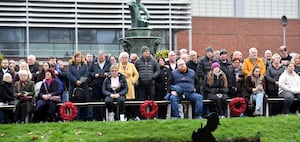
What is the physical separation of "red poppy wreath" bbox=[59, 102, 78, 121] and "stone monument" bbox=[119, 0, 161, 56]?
290 inches

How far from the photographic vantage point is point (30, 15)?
145ft

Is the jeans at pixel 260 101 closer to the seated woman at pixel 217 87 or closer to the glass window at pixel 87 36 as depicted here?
the seated woman at pixel 217 87

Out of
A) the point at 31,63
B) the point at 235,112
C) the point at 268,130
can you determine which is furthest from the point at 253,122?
the point at 31,63

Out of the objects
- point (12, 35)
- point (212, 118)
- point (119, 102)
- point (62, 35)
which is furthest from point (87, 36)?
point (212, 118)

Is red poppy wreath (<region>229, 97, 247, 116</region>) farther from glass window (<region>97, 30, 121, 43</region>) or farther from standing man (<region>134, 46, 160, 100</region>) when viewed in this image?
glass window (<region>97, 30, 121, 43</region>)

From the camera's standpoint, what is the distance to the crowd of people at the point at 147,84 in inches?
669

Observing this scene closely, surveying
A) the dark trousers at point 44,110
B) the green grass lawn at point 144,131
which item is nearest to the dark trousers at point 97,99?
the dark trousers at point 44,110

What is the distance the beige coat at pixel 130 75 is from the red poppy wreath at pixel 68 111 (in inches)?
64.7

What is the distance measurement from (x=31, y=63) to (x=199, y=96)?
4768 millimetres

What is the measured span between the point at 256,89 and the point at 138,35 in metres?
7.29

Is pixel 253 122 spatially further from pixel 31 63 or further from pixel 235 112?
pixel 31 63

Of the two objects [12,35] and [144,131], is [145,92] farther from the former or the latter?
[12,35]

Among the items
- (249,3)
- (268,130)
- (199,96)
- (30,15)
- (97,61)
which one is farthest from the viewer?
(249,3)

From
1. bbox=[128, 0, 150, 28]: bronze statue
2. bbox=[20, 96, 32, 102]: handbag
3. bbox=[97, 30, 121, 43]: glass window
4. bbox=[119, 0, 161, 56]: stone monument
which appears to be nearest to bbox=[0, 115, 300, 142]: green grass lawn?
bbox=[20, 96, 32, 102]: handbag
